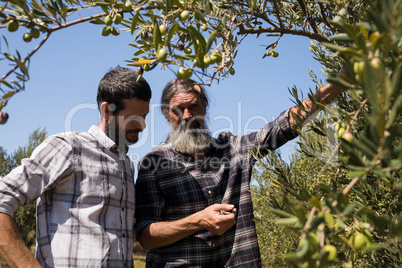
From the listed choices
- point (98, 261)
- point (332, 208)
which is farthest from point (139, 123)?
point (332, 208)

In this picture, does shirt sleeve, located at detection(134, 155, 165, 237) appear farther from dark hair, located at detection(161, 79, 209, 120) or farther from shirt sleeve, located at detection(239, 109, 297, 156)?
dark hair, located at detection(161, 79, 209, 120)

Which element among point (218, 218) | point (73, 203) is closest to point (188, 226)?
point (218, 218)

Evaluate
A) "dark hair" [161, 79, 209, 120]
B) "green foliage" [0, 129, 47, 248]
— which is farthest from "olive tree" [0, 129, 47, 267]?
"dark hair" [161, 79, 209, 120]

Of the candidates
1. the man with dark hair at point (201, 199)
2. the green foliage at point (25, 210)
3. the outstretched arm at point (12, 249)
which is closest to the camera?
the outstretched arm at point (12, 249)

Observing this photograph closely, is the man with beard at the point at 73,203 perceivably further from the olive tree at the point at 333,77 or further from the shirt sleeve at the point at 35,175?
the olive tree at the point at 333,77

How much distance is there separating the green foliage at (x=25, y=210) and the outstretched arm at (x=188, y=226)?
16.6 m

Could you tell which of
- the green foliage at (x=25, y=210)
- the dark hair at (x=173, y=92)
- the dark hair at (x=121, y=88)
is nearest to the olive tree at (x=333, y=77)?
the dark hair at (x=121, y=88)

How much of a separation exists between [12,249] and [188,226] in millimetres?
1028

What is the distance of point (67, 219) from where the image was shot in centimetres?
223

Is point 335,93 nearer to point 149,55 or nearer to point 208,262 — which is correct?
point 149,55

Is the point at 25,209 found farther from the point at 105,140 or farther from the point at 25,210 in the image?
the point at 105,140

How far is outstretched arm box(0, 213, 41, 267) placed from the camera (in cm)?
198

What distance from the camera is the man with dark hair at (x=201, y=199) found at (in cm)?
255

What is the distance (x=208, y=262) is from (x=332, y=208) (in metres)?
1.92
